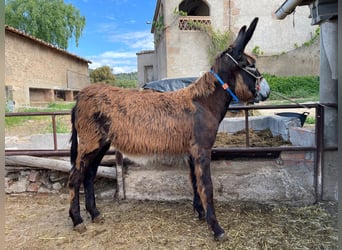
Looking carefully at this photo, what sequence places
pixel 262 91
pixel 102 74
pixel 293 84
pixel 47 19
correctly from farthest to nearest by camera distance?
pixel 102 74 < pixel 47 19 < pixel 293 84 < pixel 262 91

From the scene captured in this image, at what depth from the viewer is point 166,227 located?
2715 millimetres

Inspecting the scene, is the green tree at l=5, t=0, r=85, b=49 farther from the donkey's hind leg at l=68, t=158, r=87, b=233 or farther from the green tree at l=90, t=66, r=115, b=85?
the donkey's hind leg at l=68, t=158, r=87, b=233

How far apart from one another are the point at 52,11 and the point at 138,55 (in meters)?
8.15

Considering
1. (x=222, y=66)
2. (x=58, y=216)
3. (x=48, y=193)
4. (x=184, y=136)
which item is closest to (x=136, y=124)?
(x=184, y=136)

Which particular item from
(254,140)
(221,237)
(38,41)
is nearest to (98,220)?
(221,237)

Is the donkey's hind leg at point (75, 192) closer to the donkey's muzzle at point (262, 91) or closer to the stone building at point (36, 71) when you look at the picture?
the donkey's muzzle at point (262, 91)

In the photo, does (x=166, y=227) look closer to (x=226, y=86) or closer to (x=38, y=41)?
(x=226, y=86)

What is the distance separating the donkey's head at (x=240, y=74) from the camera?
2.51 m

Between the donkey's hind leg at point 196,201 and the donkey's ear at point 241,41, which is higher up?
the donkey's ear at point 241,41

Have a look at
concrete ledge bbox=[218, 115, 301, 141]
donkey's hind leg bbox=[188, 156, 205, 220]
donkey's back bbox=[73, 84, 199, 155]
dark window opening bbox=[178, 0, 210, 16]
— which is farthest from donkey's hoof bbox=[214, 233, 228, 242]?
dark window opening bbox=[178, 0, 210, 16]

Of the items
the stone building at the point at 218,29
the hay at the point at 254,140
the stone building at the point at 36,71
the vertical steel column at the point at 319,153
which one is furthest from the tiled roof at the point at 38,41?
the vertical steel column at the point at 319,153

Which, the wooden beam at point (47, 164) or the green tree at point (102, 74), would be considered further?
the green tree at point (102, 74)

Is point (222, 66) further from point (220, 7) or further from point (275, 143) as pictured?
point (220, 7)

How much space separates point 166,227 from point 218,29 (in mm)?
14746
